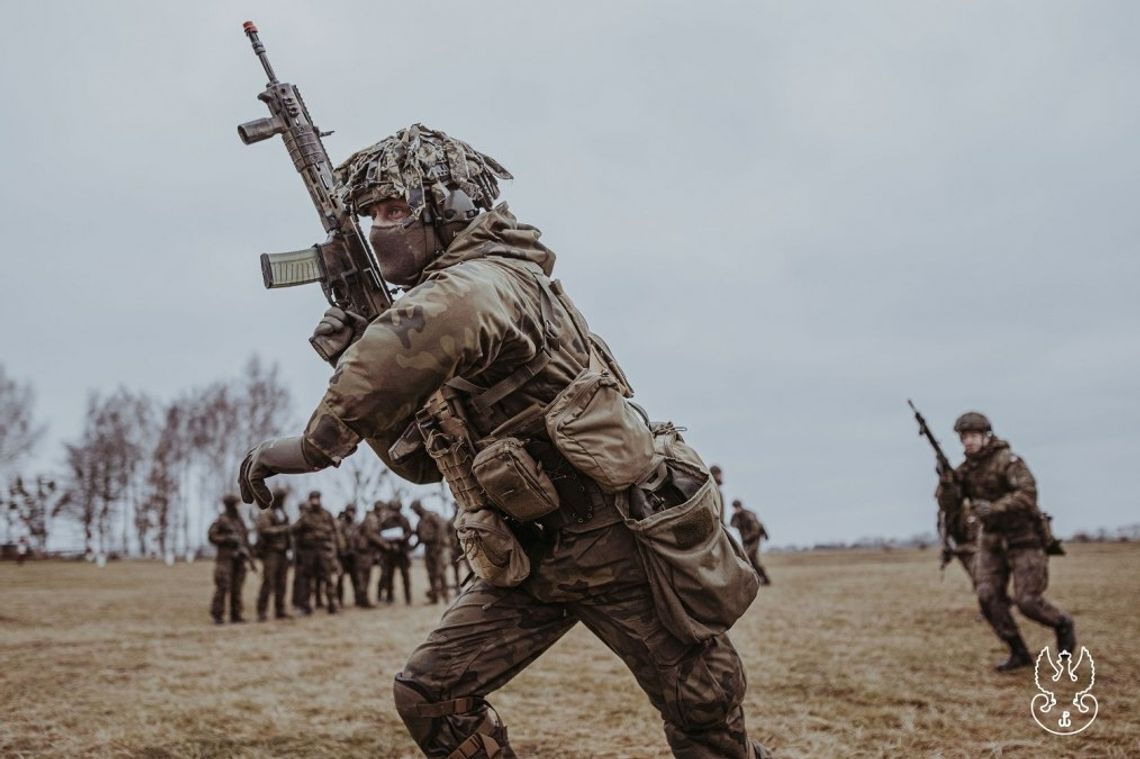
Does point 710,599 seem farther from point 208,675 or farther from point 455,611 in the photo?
point 208,675

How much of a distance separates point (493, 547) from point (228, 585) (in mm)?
13677

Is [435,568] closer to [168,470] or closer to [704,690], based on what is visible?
[704,690]

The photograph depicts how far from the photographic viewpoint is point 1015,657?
816 cm

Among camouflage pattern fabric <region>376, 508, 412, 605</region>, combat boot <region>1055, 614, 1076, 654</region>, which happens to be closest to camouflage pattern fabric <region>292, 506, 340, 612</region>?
camouflage pattern fabric <region>376, 508, 412, 605</region>

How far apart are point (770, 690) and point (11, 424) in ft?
140

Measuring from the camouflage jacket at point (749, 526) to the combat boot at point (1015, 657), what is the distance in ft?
40.1

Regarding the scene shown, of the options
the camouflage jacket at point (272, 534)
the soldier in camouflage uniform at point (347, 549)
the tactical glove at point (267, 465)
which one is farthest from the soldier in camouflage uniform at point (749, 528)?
the tactical glove at point (267, 465)

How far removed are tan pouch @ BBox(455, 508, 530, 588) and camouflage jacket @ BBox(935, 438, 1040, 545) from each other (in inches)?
249

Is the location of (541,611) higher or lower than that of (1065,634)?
higher

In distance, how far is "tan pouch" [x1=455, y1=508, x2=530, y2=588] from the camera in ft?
10.2

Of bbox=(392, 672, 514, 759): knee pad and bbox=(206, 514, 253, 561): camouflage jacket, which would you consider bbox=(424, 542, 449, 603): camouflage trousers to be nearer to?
bbox=(206, 514, 253, 561): camouflage jacket

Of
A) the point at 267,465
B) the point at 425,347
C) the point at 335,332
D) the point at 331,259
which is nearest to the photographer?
the point at 425,347

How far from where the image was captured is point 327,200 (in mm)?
3857

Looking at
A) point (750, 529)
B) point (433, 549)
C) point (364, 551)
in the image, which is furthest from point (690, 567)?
point (750, 529)
